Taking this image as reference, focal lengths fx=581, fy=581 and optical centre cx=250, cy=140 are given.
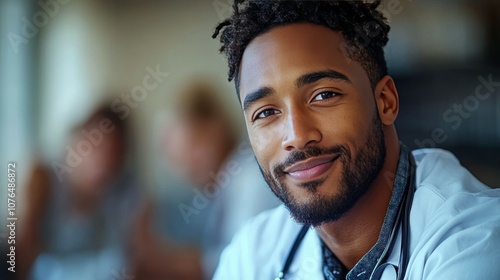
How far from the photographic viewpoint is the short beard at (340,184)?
68 cm

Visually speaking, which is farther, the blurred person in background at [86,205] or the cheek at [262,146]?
the blurred person in background at [86,205]

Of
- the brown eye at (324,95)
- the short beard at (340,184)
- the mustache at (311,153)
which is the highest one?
the brown eye at (324,95)

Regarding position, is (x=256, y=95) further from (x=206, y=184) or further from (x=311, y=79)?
(x=206, y=184)

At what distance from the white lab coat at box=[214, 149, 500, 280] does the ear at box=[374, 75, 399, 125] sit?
68mm

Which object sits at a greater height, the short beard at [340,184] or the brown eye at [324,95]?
the brown eye at [324,95]

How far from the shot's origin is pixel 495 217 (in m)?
0.60

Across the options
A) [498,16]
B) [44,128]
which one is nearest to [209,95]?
[44,128]

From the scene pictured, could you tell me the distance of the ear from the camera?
0.73m

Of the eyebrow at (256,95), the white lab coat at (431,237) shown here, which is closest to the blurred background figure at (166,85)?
the white lab coat at (431,237)

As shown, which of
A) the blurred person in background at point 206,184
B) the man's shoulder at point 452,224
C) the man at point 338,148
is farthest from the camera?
the blurred person in background at point 206,184

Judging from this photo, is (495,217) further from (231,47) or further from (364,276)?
(231,47)

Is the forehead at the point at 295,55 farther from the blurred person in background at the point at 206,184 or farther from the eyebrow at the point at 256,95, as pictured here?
the blurred person in background at the point at 206,184

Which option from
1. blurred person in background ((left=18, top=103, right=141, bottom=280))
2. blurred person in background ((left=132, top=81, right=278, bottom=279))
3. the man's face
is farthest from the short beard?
blurred person in background ((left=18, top=103, right=141, bottom=280))

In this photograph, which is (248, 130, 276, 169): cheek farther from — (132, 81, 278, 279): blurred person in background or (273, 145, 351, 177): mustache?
(132, 81, 278, 279): blurred person in background
